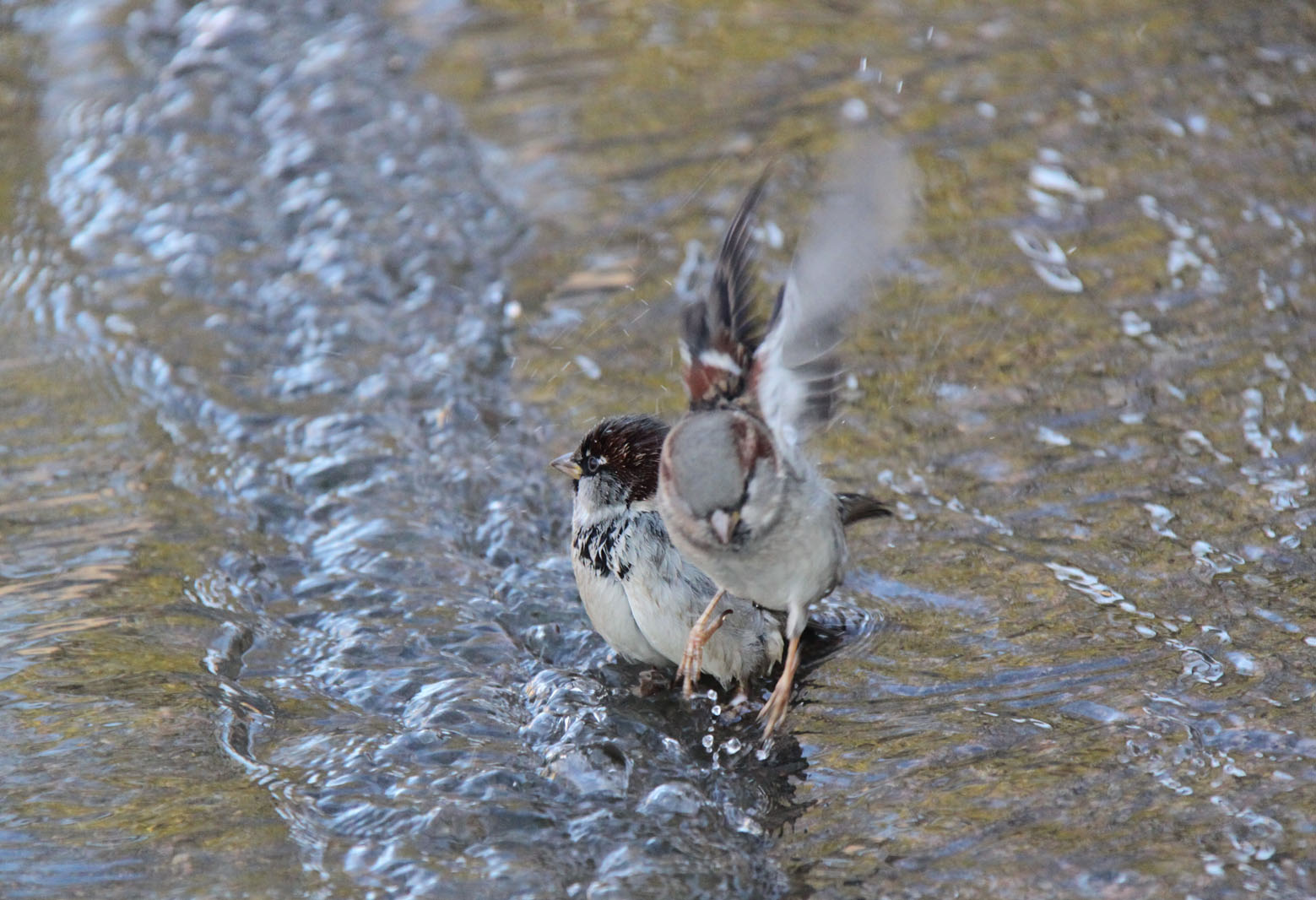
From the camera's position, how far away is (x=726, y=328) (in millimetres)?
3883

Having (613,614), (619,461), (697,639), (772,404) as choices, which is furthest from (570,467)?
(772,404)

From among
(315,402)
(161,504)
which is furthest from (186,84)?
(161,504)

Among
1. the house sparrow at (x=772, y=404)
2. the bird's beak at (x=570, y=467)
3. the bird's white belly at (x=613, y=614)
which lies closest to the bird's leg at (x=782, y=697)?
the house sparrow at (x=772, y=404)

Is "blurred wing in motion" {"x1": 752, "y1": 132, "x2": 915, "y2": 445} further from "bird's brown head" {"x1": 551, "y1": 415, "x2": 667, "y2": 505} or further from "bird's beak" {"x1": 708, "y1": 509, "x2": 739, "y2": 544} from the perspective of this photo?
"bird's brown head" {"x1": 551, "y1": 415, "x2": 667, "y2": 505}

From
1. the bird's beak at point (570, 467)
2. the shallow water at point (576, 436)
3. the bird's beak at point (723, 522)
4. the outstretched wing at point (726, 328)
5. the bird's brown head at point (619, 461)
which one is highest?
the outstretched wing at point (726, 328)

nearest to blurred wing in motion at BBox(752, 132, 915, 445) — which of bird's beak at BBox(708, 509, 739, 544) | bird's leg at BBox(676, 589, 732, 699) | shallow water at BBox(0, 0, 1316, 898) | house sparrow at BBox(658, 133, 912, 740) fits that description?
house sparrow at BBox(658, 133, 912, 740)

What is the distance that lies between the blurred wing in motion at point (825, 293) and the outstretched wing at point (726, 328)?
0.18ft

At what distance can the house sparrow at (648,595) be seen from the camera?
14.1 ft

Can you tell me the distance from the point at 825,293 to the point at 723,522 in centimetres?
71

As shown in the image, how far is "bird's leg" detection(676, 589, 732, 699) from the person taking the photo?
421 cm

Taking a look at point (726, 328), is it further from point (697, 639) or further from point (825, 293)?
point (697, 639)

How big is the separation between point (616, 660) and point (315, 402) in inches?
88.6

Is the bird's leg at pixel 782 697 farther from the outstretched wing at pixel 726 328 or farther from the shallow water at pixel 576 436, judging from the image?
the outstretched wing at pixel 726 328

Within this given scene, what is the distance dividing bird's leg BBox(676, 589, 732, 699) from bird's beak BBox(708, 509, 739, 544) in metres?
0.44
